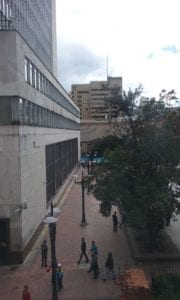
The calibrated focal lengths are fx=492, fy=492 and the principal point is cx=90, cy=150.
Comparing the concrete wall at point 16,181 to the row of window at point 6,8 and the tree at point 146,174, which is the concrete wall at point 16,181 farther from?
the row of window at point 6,8

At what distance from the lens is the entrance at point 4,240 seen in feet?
76.7

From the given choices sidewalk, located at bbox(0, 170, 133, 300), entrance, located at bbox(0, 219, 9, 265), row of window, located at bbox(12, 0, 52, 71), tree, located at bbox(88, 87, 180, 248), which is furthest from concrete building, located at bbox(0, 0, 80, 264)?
row of window, located at bbox(12, 0, 52, 71)

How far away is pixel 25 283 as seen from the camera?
20.5 metres

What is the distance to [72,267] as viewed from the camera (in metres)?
23.0

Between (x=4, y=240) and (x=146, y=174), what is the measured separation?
7872 millimetres

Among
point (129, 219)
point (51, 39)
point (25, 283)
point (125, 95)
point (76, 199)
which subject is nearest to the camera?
point (25, 283)

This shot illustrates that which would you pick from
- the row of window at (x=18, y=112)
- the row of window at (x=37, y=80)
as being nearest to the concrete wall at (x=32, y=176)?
the row of window at (x=18, y=112)

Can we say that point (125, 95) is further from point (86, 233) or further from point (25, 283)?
point (25, 283)

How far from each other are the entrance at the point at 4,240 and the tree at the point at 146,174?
4909mm

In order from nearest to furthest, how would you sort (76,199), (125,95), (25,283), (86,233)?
(25,283) < (125,95) < (86,233) < (76,199)

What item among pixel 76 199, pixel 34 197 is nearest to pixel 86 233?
pixel 34 197

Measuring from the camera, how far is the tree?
23.5 m

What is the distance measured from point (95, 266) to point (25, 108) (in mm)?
9378

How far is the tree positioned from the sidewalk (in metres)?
2.66
